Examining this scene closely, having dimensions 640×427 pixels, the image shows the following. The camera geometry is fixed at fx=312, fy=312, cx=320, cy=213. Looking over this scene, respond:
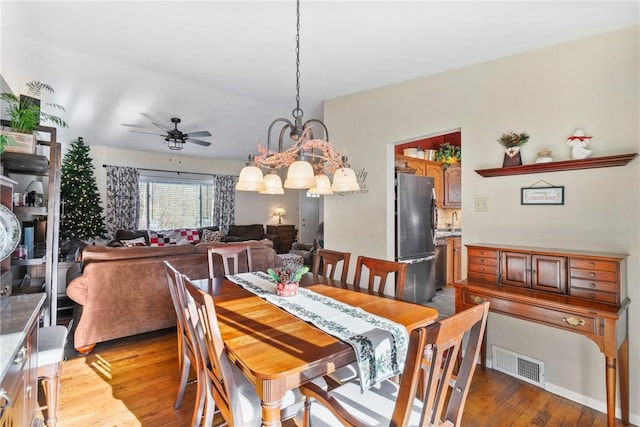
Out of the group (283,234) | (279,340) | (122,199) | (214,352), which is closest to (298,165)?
(279,340)

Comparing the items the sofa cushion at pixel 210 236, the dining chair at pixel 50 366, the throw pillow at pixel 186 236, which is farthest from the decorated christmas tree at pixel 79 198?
the dining chair at pixel 50 366

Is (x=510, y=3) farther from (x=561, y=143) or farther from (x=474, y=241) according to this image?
(x=474, y=241)

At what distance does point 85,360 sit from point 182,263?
112cm

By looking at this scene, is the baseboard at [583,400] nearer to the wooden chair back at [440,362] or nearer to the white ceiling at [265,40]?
the wooden chair back at [440,362]

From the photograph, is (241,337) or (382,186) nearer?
(241,337)

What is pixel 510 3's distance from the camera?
205 cm

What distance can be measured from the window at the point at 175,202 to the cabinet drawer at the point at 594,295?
7059 millimetres

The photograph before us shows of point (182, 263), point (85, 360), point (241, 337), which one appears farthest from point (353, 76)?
point (85, 360)

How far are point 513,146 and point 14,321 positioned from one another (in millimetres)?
3253

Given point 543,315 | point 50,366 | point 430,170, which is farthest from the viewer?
point 430,170

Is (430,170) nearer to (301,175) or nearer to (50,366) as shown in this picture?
(301,175)

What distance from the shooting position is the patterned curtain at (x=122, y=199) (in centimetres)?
632

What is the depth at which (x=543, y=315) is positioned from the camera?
79.7 inches

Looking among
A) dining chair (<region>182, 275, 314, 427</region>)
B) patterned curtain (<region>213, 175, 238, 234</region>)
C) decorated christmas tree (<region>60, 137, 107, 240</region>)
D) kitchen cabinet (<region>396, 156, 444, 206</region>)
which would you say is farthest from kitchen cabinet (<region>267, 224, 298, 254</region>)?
dining chair (<region>182, 275, 314, 427</region>)
